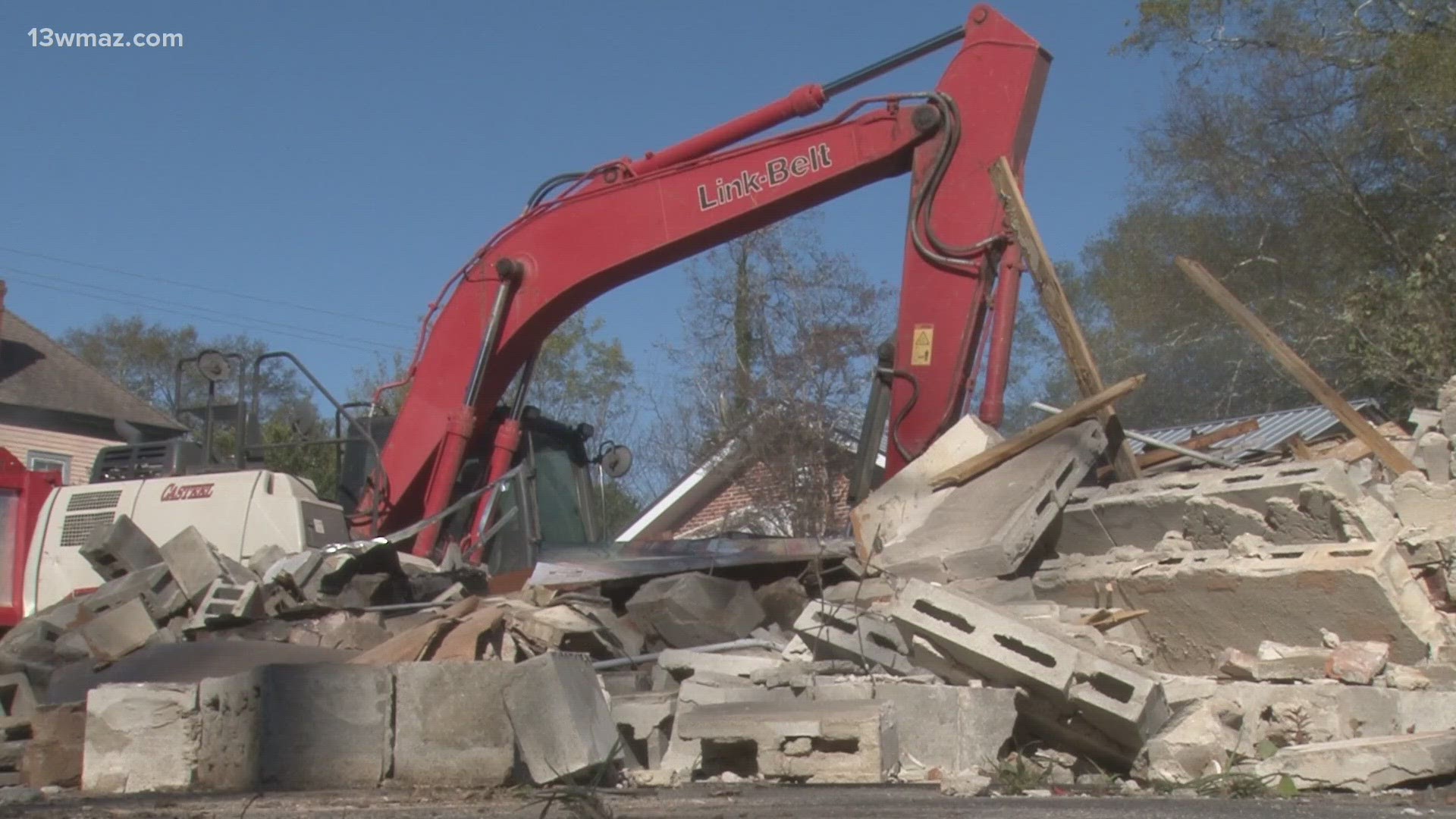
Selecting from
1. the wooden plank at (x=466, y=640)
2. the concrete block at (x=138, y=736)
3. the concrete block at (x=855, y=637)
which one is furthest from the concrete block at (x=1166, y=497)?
the concrete block at (x=138, y=736)

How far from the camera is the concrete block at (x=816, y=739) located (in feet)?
17.9

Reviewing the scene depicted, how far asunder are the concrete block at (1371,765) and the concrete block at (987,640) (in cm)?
92

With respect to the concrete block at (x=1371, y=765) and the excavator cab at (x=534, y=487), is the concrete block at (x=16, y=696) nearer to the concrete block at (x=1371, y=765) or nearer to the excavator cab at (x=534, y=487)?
the excavator cab at (x=534, y=487)

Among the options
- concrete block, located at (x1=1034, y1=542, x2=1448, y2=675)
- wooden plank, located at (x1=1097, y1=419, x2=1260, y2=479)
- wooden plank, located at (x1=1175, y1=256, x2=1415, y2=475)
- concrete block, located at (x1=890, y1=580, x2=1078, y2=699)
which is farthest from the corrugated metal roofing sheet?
concrete block, located at (x1=890, y1=580, x2=1078, y2=699)

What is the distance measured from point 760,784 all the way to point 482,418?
510 cm

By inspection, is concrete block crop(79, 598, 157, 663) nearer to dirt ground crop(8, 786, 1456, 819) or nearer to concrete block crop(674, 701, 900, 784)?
dirt ground crop(8, 786, 1456, 819)

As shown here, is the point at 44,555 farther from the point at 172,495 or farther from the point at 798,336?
the point at 798,336

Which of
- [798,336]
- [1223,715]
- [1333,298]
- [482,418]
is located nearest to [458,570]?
[482,418]

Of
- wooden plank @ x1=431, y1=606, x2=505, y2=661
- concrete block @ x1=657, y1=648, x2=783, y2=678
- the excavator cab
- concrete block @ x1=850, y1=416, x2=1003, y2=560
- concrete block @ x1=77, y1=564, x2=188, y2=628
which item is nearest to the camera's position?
wooden plank @ x1=431, y1=606, x2=505, y2=661

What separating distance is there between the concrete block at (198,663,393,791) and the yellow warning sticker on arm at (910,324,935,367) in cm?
458

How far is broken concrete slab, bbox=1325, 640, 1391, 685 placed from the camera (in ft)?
21.2

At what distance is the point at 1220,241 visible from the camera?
2686cm

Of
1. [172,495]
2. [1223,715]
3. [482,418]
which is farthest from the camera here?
[482,418]

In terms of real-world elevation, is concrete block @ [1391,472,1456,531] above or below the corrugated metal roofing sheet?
below
